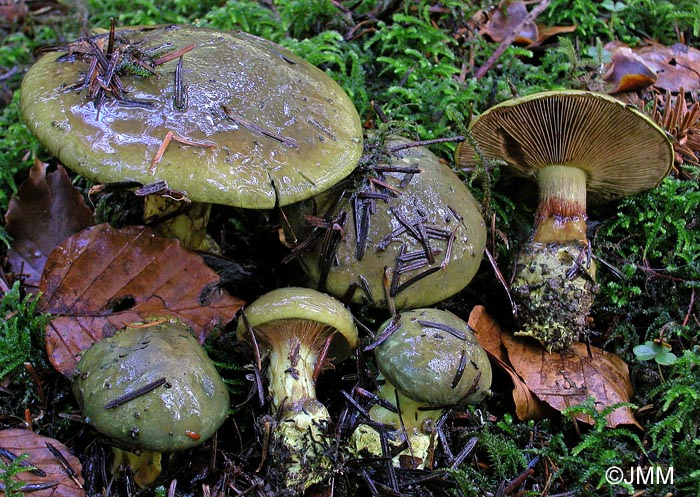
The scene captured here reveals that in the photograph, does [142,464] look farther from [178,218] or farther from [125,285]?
[178,218]

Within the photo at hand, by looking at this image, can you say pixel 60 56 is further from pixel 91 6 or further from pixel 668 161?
pixel 668 161

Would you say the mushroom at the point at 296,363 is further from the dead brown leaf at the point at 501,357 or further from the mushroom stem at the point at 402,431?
the dead brown leaf at the point at 501,357

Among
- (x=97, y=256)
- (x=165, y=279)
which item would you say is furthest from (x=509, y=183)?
(x=97, y=256)

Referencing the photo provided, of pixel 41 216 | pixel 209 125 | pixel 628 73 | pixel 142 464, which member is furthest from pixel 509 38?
pixel 142 464

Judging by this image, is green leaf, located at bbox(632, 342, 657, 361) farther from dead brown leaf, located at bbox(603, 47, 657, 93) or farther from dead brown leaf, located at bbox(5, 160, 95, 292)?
dead brown leaf, located at bbox(5, 160, 95, 292)

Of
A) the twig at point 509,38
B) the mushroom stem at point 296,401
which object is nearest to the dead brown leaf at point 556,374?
the mushroom stem at point 296,401

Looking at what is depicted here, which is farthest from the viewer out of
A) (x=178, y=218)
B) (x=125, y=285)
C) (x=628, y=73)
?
(x=628, y=73)
